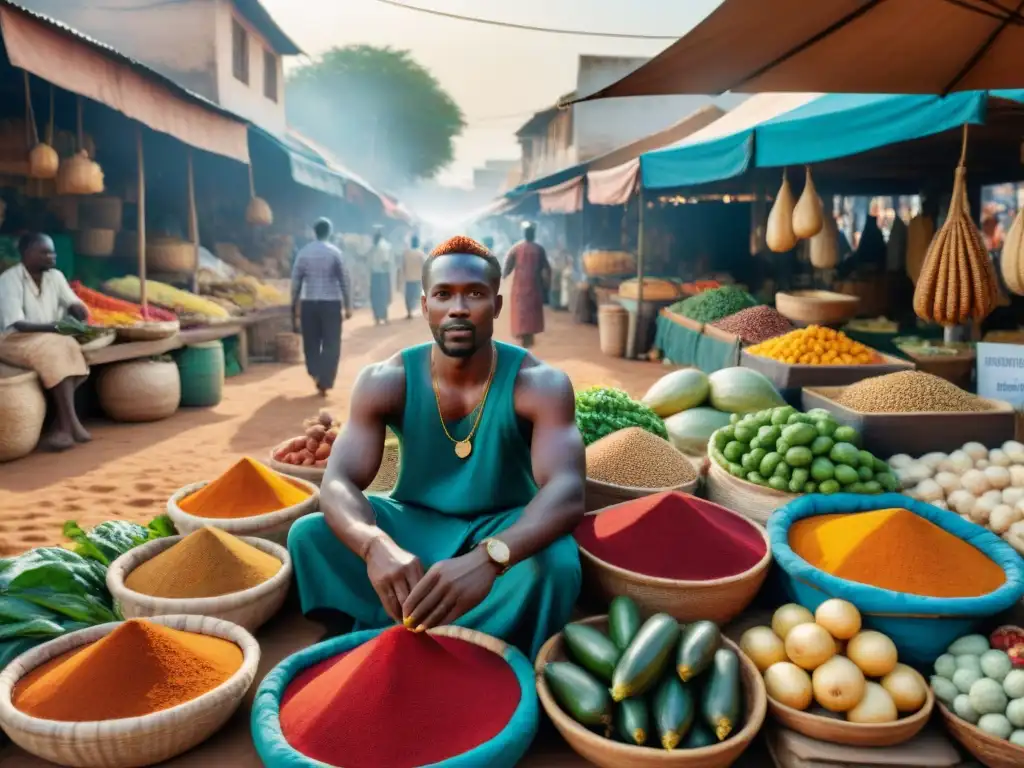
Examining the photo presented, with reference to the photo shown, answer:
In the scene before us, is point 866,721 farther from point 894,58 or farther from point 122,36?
point 122,36

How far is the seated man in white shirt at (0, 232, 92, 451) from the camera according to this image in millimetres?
5168

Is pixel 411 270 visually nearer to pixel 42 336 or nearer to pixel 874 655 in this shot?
pixel 42 336

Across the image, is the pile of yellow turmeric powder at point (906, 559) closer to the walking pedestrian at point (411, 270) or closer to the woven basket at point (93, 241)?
the woven basket at point (93, 241)

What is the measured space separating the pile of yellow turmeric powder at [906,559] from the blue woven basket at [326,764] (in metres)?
1.00

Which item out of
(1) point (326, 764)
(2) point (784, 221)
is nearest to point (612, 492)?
(1) point (326, 764)

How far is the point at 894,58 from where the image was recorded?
3238mm

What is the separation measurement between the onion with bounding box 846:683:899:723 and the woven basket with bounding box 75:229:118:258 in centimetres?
872

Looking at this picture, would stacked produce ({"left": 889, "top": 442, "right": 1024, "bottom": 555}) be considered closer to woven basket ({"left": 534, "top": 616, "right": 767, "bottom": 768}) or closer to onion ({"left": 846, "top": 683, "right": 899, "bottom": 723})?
onion ({"left": 846, "top": 683, "right": 899, "bottom": 723})

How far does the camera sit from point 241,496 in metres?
2.89

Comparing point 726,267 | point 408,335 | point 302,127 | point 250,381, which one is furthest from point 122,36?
point 302,127

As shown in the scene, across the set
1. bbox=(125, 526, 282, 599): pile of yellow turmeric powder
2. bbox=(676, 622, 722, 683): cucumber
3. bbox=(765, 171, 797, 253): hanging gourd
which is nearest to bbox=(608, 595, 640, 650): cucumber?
bbox=(676, 622, 722, 683): cucumber

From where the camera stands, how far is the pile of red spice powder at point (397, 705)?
1.68 m

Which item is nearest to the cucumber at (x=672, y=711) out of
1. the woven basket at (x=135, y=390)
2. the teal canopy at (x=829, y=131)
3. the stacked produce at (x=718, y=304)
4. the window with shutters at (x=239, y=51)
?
the teal canopy at (x=829, y=131)

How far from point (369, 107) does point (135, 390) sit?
37.9 m
